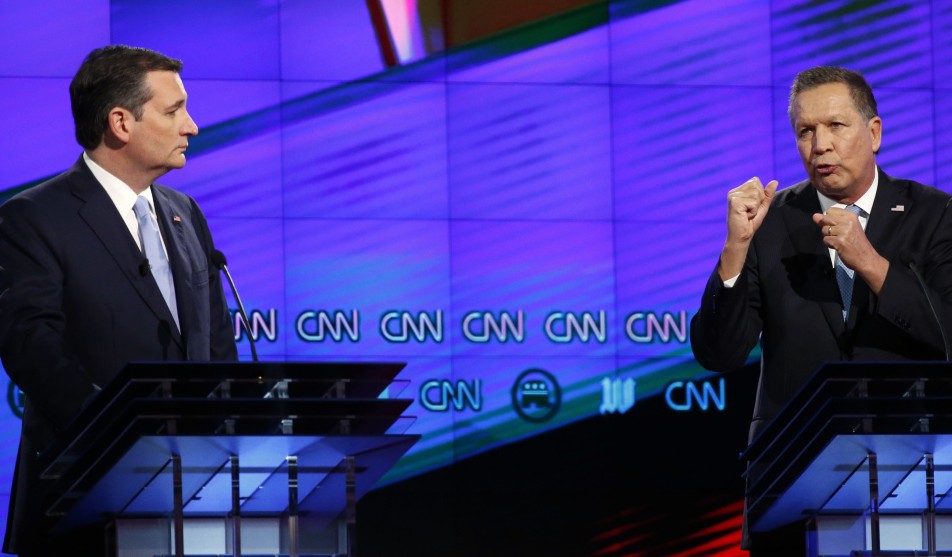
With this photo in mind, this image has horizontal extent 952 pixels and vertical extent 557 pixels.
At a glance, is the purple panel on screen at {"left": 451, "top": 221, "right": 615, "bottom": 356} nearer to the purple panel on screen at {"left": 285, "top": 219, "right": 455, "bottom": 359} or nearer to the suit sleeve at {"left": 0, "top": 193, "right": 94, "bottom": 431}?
the purple panel on screen at {"left": 285, "top": 219, "right": 455, "bottom": 359}

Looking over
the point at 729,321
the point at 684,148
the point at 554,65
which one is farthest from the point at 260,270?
the point at 729,321

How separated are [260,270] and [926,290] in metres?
3.61

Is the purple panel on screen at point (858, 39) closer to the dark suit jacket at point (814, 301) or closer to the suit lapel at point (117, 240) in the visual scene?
the dark suit jacket at point (814, 301)

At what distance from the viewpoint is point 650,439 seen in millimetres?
6168

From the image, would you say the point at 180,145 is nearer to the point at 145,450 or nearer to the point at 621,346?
the point at 145,450

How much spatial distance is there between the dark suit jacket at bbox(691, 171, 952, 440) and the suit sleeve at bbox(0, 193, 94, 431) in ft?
4.31

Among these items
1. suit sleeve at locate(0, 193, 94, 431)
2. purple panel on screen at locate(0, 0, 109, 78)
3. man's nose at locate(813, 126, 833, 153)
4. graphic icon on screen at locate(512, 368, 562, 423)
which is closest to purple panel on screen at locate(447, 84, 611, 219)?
graphic icon on screen at locate(512, 368, 562, 423)

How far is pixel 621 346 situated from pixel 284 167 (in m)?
1.61

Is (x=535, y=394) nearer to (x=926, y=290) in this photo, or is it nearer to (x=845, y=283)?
(x=845, y=283)

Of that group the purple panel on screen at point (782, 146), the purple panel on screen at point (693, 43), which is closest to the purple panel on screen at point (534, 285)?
the purple panel on screen at point (693, 43)

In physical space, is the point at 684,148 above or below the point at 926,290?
above

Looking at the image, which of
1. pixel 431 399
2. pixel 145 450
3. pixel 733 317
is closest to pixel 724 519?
pixel 431 399

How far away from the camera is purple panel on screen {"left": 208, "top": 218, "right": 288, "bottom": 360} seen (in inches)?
235

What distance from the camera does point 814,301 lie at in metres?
3.03
